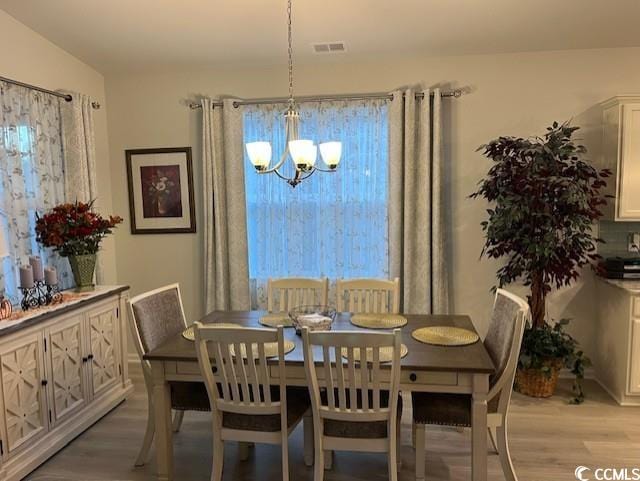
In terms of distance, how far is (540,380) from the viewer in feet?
11.6

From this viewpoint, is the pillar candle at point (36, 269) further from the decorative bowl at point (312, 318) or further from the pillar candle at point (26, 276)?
the decorative bowl at point (312, 318)

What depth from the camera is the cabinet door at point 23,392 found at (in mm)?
2566

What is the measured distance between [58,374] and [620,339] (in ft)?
12.5

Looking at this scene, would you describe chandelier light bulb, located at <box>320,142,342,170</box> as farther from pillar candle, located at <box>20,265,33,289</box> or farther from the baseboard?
the baseboard

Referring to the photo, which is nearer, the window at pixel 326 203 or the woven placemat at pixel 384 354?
the woven placemat at pixel 384 354

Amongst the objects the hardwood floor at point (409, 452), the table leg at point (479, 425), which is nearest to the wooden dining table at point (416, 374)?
the table leg at point (479, 425)

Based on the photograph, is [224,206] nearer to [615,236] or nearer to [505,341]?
[505,341]

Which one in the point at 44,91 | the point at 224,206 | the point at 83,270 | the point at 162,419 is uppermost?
the point at 44,91

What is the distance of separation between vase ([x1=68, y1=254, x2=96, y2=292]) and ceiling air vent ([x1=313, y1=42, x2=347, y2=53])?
227 cm

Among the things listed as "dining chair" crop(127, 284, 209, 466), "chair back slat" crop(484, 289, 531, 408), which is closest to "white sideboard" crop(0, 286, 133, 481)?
"dining chair" crop(127, 284, 209, 466)

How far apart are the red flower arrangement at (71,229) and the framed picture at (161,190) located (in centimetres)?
82

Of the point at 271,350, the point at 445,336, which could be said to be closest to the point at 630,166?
the point at 445,336

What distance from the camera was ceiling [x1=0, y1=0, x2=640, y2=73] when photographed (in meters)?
3.14

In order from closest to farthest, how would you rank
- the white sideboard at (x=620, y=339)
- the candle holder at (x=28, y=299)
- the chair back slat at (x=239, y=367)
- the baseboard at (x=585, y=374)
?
the chair back slat at (x=239, y=367), the candle holder at (x=28, y=299), the white sideboard at (x=620, y=339), the baseboard at (x=585, y=374)
